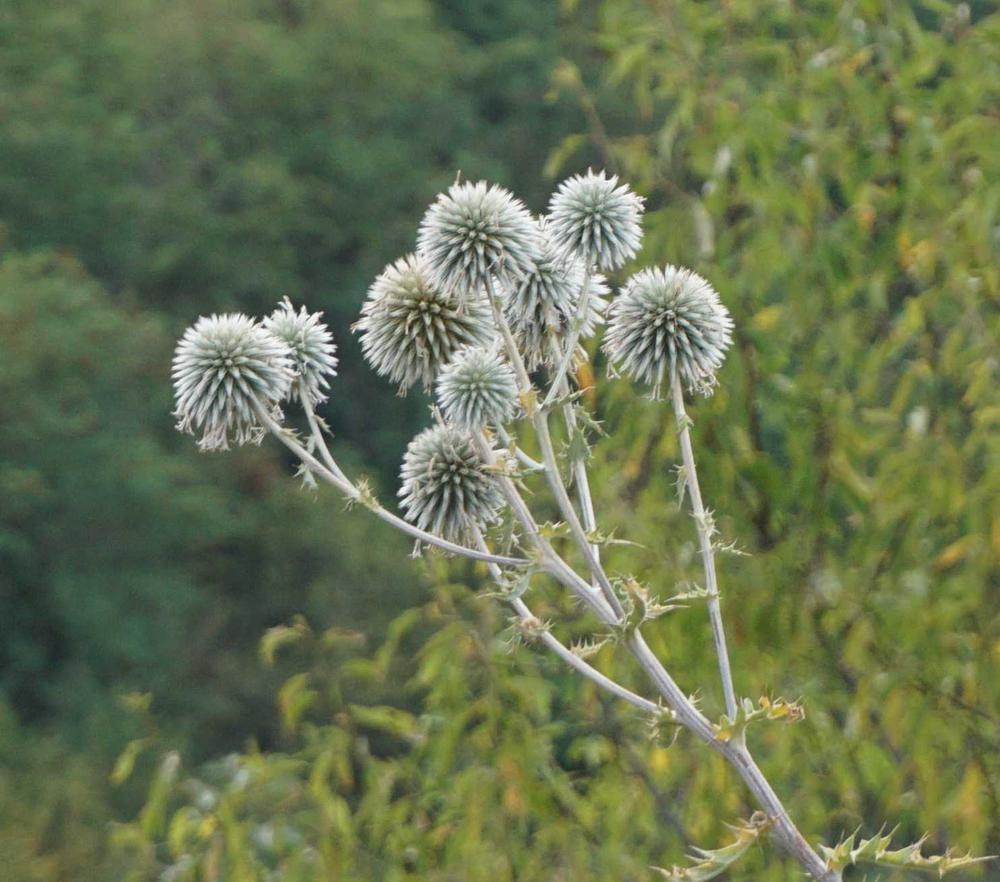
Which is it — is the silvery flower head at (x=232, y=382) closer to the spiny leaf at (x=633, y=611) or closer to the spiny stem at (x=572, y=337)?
the spiny stem at (x=572, y=337)

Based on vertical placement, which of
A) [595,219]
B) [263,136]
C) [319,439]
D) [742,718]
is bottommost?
[742,718]

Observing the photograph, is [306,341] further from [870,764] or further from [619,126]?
[619,126]

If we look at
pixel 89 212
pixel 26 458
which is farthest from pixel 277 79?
pixel 26 458

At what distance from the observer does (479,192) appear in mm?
3434

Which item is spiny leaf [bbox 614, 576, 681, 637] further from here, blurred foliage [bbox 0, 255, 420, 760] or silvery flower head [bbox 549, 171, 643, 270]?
blurred foliage [bbox 0, 255, 420, 760]

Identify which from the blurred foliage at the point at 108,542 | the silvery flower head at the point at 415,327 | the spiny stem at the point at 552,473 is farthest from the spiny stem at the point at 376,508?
the blurred foliage at the point at 108,542

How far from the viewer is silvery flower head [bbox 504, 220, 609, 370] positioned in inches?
132

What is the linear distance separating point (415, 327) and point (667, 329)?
0.52 meters

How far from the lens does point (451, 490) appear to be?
135 inches

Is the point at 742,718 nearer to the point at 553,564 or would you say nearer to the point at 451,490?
the point at 553,564

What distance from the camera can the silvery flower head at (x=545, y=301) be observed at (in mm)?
3346

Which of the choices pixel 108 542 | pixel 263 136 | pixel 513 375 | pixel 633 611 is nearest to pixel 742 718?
pixel 633 611

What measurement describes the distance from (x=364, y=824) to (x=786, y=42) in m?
2.84

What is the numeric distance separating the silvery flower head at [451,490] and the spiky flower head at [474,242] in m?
0.31
